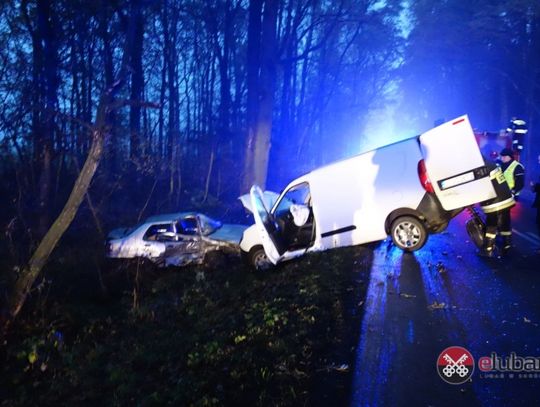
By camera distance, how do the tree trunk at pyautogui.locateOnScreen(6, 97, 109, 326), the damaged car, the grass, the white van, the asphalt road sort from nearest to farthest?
1. the asphalt road
2. the grass
3. the tree trunk at pyautogui.locateOnScreen(6, 97, 109, 326)
4. the white van
5. the damaged car

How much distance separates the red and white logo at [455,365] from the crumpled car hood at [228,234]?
5727mm

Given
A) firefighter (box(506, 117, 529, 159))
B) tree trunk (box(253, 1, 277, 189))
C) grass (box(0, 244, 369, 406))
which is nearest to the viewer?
grass (box(0, 244, 369, 406))

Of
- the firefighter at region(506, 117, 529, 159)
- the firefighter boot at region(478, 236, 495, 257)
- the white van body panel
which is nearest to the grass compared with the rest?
the white van body panel

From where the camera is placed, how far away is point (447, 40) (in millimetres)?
26875

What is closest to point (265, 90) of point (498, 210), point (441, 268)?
point (498, 210)

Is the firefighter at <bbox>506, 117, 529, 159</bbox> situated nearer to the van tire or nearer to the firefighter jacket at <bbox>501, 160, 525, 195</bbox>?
the firefighter jacket at <bbox>501, 160, 525, 195</bbox>

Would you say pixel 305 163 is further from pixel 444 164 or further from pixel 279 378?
pixel 279 378

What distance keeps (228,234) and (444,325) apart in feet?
19.0

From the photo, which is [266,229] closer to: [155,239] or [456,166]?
[456,166]

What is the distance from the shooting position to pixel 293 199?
8.22m

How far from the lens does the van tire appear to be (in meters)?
8.01

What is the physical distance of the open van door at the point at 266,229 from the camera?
21.0ft

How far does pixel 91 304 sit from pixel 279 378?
5164 mm

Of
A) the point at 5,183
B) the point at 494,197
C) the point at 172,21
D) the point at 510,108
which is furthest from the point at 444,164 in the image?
the point at 510,108
